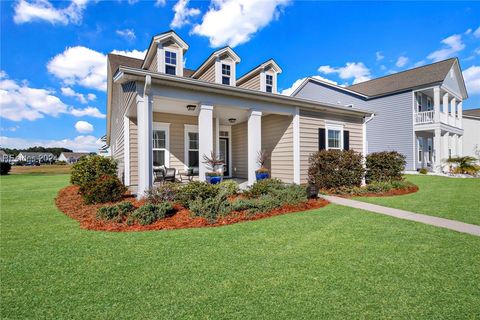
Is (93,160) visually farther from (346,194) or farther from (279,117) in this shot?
(346,194)

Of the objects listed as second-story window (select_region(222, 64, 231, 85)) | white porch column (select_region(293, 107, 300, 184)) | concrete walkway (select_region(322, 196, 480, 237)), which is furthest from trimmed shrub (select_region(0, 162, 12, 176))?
concrete walkway (select_region(322, 196, 480, 237))

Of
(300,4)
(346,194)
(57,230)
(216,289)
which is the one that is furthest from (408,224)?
(300,4)

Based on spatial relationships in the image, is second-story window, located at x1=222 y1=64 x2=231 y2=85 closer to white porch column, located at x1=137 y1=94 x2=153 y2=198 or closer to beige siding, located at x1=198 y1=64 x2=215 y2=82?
beige siding, located at x1=198 y1=64 x2=215 y2=82

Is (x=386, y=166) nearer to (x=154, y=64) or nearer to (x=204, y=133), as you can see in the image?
(x=204, y=133)

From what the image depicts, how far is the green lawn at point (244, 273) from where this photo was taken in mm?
2170

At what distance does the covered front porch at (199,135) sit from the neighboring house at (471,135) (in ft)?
88.9

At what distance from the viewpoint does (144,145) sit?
6473mm

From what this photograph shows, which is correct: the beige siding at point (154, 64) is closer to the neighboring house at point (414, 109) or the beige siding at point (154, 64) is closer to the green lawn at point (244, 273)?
the green lawn at point (244, 273)

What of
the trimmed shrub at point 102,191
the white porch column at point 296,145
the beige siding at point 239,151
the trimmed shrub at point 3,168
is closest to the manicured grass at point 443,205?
the white porch column at point 296,145

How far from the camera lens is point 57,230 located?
4586mm

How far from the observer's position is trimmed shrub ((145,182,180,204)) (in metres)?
6.00

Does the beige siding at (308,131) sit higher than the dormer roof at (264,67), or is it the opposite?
the dormer roof at (264,67)

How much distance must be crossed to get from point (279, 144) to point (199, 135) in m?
4.23

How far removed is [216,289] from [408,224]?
4279mm
